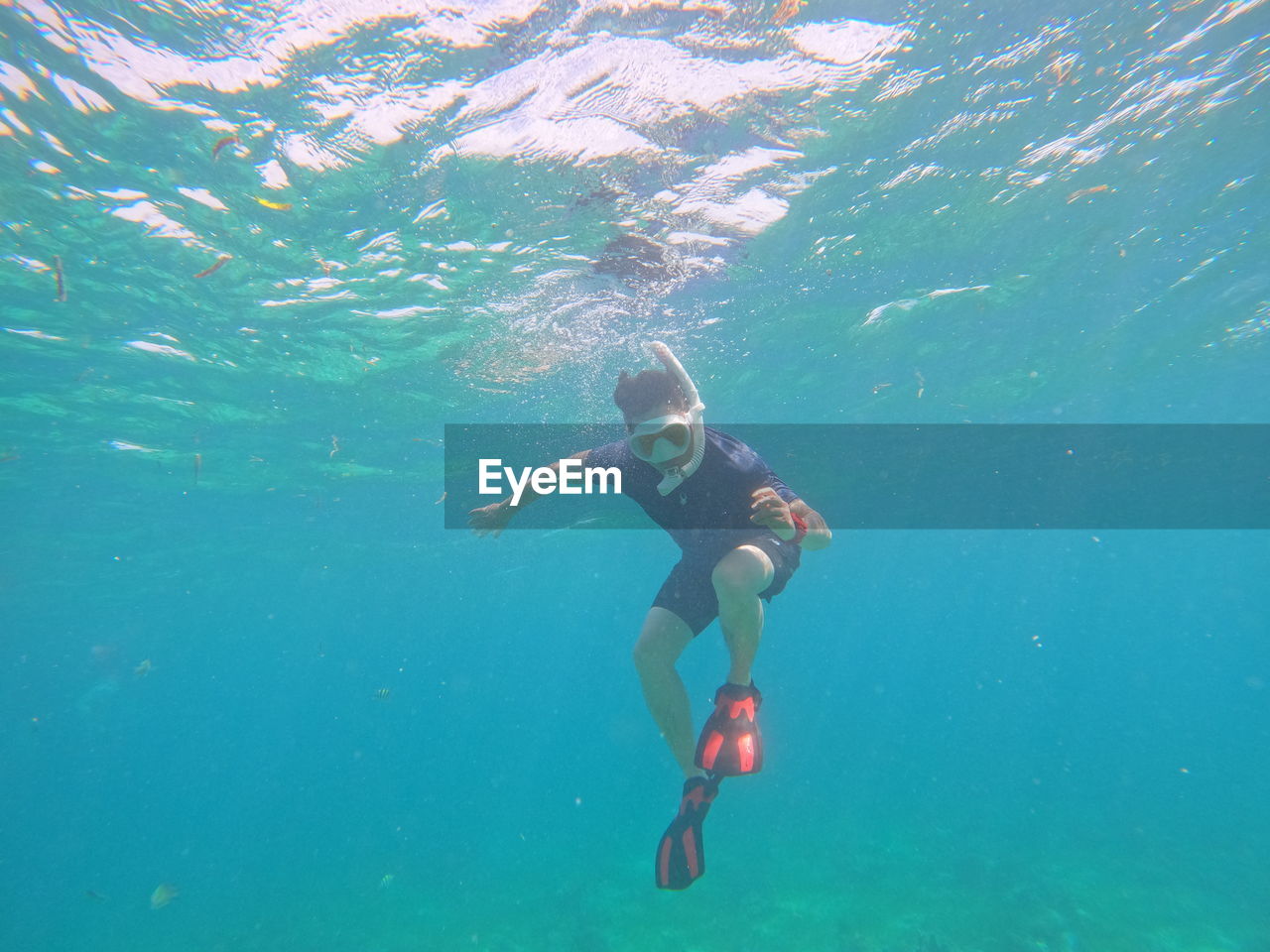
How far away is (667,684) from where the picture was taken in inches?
209

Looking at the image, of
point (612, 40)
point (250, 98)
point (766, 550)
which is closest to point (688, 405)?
point (766, 550)

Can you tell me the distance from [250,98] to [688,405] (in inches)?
301

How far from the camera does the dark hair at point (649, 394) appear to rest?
4.73 meters

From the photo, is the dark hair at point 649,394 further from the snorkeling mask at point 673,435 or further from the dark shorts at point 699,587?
the dark shorts at point 699,587

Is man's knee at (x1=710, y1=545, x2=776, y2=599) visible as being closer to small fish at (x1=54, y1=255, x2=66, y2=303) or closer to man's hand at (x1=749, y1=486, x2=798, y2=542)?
man's hand at (x1=749, y1=486, x2=798, y2=542)

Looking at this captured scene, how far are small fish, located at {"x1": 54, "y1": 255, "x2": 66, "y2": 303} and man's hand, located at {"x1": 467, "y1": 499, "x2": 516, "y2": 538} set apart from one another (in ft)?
35.5

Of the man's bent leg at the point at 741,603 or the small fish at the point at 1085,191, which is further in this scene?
the small fish at the point at 1085,191

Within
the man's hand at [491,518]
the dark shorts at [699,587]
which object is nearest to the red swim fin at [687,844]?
the dark shorts at [699,587]

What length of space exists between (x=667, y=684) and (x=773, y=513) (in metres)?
2.09

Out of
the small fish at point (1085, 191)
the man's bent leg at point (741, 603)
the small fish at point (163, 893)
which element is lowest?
the small fish at point (163, 893)

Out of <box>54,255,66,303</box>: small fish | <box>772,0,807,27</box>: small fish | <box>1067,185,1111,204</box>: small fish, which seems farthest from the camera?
<box>1067,185,1111,204</box>: small fish

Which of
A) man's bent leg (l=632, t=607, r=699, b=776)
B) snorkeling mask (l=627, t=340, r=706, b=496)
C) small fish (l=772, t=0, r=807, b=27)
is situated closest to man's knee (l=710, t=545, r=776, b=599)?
snorkeling mask (l=627, t=340, r=706, b=496)

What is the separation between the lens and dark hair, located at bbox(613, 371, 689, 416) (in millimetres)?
4727

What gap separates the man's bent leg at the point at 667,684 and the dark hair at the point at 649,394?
1931 millimetres
